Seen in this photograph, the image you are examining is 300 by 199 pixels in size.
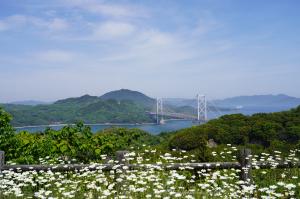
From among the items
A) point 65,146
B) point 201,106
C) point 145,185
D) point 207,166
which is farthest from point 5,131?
point 201,106

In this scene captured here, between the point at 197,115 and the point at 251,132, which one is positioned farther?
the point at 197,115

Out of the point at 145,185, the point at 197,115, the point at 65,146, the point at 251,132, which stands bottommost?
the point at 197,115

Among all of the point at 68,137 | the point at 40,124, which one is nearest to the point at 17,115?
the point at 40,124

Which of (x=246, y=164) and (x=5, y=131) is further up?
(x=5, y=131)

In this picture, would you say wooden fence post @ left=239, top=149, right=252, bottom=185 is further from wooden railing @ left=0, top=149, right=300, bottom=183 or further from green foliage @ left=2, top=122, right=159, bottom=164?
green foliage @ left=2, top=122, right=159, bottom=164

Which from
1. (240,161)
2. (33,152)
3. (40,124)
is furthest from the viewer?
(40,124)

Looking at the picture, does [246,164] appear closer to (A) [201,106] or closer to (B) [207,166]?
(B) [207,166]

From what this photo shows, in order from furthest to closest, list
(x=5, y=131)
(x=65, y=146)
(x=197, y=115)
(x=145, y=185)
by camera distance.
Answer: (x=197, y=115) → (x=65, y=146) → (x=5, y=131) → (x=145, y=185)

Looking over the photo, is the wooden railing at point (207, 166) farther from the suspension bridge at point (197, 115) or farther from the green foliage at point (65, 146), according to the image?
the suspension bridge at point (197, 115)

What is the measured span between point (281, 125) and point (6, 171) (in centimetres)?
2417

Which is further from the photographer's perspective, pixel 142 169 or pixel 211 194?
pixel 142 169

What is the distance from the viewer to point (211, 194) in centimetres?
597

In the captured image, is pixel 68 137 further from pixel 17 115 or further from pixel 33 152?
pixel 17 115

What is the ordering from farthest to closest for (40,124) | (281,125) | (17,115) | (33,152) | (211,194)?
(17,115), (40,124), (281,125), (33,152), (211,194)
